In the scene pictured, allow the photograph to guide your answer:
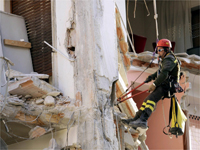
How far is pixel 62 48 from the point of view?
855cm

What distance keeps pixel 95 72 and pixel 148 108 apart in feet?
3.91

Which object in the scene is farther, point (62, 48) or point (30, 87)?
point (62, 48)

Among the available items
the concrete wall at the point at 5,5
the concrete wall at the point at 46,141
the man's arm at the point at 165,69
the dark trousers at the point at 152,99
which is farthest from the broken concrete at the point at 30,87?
the concrete wall at the point at 5,5

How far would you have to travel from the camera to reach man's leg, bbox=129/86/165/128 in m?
8.30

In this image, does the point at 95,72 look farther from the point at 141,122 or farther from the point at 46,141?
the point at 46,141

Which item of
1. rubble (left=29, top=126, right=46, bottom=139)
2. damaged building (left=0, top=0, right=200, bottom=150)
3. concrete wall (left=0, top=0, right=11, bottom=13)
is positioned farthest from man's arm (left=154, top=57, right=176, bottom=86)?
concrete wall (left=0, top=0, right=11, bottom=13)

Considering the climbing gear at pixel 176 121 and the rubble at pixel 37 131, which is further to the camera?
the climbing gear at pixel 176 121

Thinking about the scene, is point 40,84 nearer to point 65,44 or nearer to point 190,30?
point 65,44

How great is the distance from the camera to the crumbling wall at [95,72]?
25.7 ft

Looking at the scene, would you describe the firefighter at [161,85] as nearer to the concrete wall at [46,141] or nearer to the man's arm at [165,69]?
the man's arm at [165,69]

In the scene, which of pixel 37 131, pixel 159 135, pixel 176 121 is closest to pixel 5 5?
pixel 37 131

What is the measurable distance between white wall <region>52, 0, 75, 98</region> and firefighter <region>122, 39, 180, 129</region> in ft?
4.05

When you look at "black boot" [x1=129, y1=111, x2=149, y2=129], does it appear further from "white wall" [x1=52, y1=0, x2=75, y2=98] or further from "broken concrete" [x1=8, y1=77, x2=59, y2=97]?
"broken concrete" [x1=8, y1=77, x2=59, y2=97]

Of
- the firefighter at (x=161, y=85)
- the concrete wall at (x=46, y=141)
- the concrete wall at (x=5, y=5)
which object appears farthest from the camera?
the concrete wall at (x=5, y=5)
